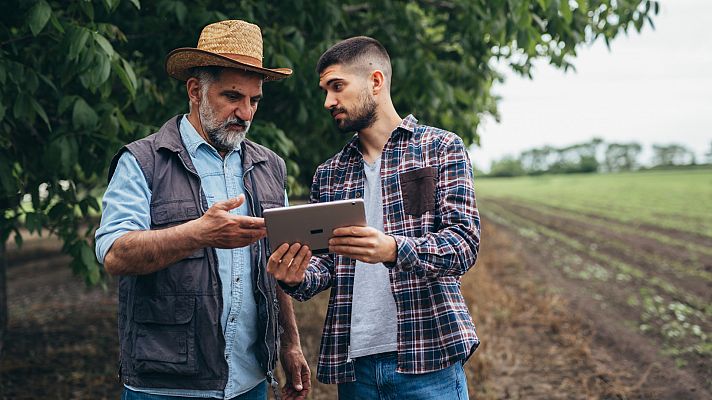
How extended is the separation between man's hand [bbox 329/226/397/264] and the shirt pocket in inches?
13.7

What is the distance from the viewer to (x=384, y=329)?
258cm

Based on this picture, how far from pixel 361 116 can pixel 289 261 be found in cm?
74

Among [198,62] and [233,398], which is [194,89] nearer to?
[198,62]

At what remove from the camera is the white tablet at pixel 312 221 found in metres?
2.15

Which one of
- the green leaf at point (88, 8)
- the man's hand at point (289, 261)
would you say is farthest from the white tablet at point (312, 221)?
the green leaf at point (88, 8)

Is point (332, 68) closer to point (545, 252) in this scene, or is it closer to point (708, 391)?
point (708, 391)

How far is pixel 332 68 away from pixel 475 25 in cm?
288

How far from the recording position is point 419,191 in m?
2.56

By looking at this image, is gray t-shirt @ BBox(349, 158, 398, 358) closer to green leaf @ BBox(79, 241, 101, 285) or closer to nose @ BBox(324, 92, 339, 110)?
nose @ BBox(324, 92, 339, 110)

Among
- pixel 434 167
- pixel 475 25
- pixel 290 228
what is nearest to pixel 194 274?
pixel 290 228

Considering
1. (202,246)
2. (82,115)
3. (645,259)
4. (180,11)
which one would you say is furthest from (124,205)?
(645,259)

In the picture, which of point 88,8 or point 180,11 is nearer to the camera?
point 88,8

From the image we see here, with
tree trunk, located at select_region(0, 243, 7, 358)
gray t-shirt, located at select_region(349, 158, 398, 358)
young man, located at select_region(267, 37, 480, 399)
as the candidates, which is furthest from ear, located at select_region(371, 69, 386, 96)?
tree trunk, located at select_region(0, 243, 7, 358)

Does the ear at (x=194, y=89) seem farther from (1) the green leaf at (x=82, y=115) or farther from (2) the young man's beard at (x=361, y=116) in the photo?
(1) the green leaf at (x=82, y=115)
